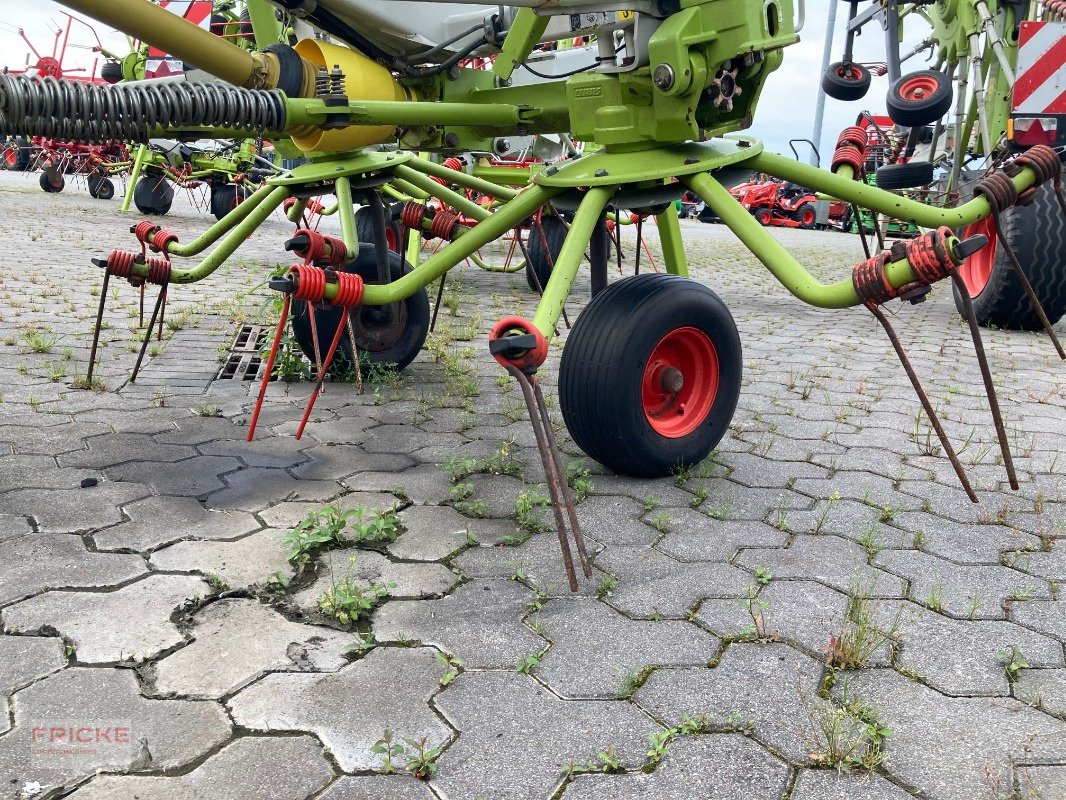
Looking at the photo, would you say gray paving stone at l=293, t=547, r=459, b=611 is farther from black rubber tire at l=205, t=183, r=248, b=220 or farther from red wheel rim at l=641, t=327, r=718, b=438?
black rubber tire at l=205, t=183, r=248, b=220

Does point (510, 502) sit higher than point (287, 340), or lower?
lower

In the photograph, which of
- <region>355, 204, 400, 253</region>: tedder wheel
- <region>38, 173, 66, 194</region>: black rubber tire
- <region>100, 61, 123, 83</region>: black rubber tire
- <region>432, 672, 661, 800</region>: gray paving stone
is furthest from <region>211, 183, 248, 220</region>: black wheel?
<region>432, 672, 661, 800</region>: gray paving stone

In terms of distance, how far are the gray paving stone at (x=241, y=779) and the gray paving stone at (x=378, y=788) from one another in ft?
0.10

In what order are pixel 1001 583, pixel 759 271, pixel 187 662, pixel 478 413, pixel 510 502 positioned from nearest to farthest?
1. pixel 187 662
2. pixel 1001 583
3. pixel 510 502
4. pixel 478 413
5. pixel 759 271

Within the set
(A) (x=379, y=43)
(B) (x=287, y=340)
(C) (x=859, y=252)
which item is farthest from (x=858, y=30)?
(C) (x=859, y=252)

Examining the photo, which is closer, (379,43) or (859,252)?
(379,43)

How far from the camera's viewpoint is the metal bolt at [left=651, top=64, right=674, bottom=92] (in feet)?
7.97

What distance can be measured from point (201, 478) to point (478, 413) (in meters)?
1.08

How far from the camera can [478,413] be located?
3.32 metres

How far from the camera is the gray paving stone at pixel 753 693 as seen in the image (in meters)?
1.47

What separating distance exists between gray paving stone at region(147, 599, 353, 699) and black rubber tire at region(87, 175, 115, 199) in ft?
44.1

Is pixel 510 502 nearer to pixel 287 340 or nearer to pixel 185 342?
pixel 287 340

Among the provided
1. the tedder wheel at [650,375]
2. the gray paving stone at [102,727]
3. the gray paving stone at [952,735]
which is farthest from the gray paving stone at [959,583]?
the gray paving stone at [102,727]

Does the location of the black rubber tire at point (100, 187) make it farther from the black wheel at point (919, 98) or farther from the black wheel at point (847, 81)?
the black wheel at point (919, 98)
